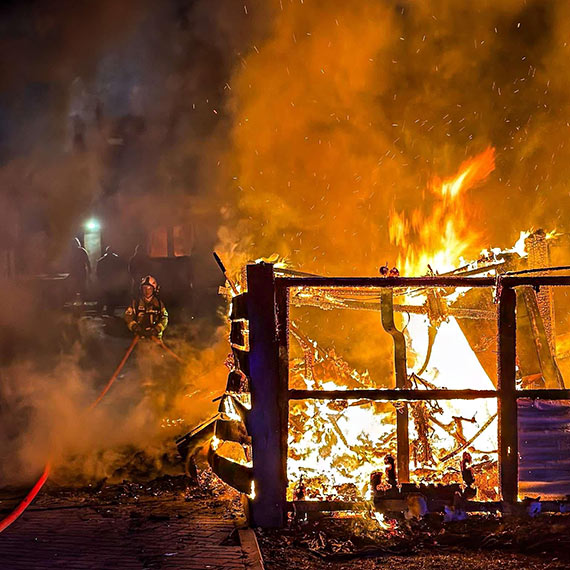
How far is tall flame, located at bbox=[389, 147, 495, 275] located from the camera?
35.2ft

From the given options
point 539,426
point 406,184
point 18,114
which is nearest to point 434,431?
point 539,426

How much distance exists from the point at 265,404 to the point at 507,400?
194 centimetres

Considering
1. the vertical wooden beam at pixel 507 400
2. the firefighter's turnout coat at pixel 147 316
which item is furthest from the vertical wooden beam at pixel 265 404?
the firefighter's turnout coat at pixel 147 316

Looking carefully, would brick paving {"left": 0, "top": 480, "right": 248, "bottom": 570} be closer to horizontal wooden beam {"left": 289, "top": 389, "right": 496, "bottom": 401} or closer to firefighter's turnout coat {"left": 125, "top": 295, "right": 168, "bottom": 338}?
horizontal wooden beam {"left": 289, "top": 389, "right": 496, "bottom": 401}

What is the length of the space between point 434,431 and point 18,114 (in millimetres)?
14169

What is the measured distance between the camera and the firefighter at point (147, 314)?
1430 cm

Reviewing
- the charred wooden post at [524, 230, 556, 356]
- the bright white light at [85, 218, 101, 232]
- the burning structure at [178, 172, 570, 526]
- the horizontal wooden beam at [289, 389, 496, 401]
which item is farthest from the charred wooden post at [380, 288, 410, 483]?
the bright white light at [85, 218, 101, 232]

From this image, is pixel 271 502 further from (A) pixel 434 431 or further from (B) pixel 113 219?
(B) pixel 113 219

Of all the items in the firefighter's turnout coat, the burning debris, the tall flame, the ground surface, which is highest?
the tall flame

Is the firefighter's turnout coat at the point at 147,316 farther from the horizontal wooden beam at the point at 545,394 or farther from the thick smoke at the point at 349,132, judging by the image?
the horizontal wooden beam at the point at 545,394

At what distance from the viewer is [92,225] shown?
3416 cm

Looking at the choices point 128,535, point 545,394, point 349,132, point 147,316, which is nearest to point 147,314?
point 147,316

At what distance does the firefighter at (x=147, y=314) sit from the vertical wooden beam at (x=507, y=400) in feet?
32.7

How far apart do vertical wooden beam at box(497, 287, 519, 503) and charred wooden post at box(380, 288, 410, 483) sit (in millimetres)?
858
